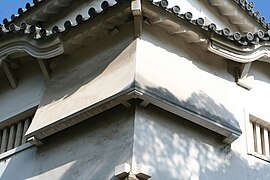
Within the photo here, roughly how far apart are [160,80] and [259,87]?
2.37m

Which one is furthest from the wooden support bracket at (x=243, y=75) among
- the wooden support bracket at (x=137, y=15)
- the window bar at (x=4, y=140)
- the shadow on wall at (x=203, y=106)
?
the window bar at (x=4, y=140)

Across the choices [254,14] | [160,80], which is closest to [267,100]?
[254,14]

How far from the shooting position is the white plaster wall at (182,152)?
9516mm

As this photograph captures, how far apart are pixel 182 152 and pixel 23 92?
3.46 meters

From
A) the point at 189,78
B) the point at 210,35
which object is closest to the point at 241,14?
the point at 210,35

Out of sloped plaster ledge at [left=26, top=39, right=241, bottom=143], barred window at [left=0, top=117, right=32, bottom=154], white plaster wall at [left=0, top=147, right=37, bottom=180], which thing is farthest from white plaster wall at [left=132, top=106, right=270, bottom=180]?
barred window at [left=0, top=117, right=32, bottom=154]

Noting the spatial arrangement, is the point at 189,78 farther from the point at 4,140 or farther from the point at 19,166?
the point at 4,140

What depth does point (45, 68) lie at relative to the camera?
11.5 metres

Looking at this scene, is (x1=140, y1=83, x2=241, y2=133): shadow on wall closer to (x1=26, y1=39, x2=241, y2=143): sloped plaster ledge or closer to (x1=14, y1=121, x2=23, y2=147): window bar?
(x1=26, y1=39, x2=241, y2=143): sloped plaster ledge

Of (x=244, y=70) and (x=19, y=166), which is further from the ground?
(x=244, y=70)

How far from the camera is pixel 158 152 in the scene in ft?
31.6

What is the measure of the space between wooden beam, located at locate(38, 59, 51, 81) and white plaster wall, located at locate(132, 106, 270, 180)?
2.35 meters

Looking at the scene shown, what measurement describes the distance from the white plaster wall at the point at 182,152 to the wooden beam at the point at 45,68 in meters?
2.35

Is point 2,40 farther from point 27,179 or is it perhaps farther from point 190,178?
point 190,178
